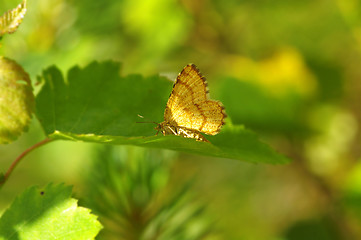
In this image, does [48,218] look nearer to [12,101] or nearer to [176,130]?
[12,101]

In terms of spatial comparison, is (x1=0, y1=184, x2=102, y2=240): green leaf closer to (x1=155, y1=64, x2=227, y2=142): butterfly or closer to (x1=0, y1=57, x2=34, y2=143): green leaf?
(x1=0, y1=57, x2=34, y2=143): green leaf

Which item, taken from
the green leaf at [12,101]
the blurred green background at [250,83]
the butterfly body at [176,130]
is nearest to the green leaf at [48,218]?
the green leaf at [12,101]

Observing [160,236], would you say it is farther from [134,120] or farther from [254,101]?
[254,101]

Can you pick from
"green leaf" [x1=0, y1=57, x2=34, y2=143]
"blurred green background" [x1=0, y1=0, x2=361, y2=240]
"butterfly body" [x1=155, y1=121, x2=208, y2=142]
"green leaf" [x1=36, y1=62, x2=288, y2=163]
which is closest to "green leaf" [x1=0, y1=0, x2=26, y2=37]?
"green leaf" [x1=0, y1=57, x2=34, y2=143]

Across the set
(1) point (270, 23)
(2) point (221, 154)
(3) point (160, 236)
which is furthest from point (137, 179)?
(1) point (270, 23)

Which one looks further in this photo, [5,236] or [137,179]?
[137,179]

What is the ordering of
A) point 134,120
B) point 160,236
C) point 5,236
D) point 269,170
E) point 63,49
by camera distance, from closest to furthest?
point 5,236 < point 134,120 < point 160,236 < point 63,49 < point 269,170

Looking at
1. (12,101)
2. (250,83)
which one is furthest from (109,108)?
(250,83)
